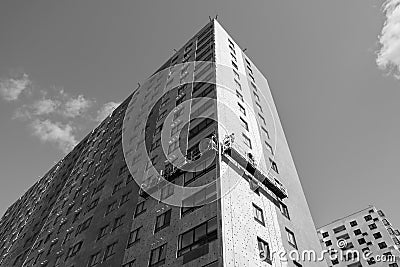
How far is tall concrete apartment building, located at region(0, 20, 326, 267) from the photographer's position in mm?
23031

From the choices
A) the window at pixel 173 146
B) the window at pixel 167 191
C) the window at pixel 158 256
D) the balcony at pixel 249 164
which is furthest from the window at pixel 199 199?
the window at pixel 173 146

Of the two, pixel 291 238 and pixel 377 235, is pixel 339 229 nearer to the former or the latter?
pixel 377 235

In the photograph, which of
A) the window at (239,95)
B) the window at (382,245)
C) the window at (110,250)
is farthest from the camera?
the window at (382,245)

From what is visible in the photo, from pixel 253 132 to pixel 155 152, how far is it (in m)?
11.1

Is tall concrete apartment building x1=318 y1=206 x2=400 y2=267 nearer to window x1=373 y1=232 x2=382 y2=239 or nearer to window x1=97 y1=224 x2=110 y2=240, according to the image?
window x1=373 y1=232 x2=382 y2=239

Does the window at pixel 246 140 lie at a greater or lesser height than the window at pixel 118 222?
greater

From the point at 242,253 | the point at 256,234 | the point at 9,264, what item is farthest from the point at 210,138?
the point at 9,264

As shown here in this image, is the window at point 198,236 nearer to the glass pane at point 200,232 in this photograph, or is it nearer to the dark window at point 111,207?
the glass pane at point 200,232

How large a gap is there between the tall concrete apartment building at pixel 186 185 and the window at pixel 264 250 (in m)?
0.10

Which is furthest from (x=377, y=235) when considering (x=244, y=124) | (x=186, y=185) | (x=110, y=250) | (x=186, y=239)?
(x=186, y=239)

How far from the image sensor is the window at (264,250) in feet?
72.4

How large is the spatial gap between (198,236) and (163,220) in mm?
5080

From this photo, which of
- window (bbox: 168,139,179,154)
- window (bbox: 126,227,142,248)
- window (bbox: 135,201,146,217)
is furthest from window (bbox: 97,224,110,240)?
window (bbox: 168,139,179,154)

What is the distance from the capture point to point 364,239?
257ft
